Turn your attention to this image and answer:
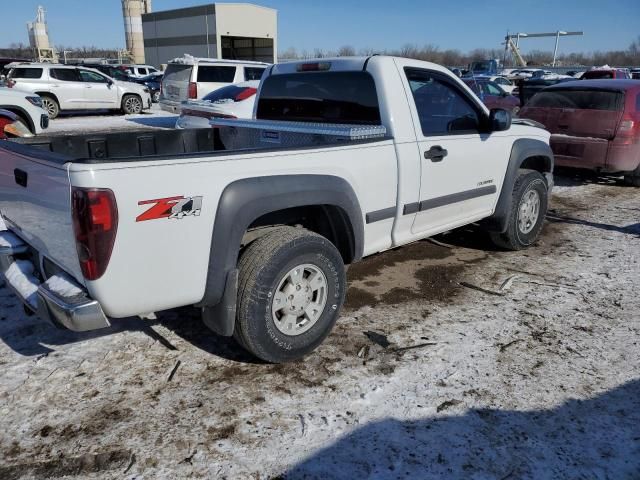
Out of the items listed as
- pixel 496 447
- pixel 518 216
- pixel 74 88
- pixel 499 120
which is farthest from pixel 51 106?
pixel 496 447

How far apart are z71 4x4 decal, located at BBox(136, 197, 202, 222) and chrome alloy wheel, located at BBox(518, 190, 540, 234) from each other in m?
3.61

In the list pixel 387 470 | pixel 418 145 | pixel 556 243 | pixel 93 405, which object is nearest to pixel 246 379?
pixel 93 405

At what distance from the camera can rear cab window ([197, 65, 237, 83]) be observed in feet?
51.8

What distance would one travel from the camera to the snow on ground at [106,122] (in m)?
14.9

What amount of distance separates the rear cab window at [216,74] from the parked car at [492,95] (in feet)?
23.9

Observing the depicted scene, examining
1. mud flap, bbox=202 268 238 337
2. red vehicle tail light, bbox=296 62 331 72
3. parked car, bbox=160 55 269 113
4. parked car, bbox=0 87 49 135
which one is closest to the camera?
mud flap, bbox=202 268 238 337

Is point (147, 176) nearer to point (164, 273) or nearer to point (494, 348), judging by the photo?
point (164, 273)

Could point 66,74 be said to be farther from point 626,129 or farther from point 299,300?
point 299,300

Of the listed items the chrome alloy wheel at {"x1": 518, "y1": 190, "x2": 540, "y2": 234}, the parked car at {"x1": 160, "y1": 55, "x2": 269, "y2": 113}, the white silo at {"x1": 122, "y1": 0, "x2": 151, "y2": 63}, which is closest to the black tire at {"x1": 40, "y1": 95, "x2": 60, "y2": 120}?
the parked car at {"x1": 160, "y1": 55, "x2": 269, "y2": 113}

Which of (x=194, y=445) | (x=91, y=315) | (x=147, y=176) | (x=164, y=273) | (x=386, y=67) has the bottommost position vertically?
(x=194, y=445)

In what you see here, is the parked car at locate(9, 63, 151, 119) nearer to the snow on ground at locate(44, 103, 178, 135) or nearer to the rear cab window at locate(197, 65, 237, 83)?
the snow on ground at locate(44, 103, 178, 135)

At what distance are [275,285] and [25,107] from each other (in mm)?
10103

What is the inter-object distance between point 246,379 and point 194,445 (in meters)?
0.61

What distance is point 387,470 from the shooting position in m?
2.43
